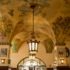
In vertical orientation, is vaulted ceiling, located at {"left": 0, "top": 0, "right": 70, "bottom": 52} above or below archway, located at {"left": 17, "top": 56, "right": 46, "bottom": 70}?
above

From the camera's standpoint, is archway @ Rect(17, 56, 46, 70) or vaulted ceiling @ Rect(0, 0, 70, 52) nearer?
Result: vaulted ceiling @ Rect(0, 0, 70, 52)

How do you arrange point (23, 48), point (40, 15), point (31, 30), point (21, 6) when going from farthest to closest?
point (23, 48) < point (31, 30) < point (40, 15) < point (21, 6)

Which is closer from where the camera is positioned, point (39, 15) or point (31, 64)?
point (39, 15)

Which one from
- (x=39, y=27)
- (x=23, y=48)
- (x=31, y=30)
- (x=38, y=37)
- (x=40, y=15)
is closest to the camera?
(x=40, y=15)

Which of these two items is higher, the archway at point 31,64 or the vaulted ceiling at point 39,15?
the vaulted ceiling at point 39,15

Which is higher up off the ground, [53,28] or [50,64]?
[53,28]

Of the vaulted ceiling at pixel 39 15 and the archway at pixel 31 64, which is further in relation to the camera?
the archway at pixel 31 64

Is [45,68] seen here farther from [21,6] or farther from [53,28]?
[21,6]

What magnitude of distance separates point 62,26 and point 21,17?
9.37ft

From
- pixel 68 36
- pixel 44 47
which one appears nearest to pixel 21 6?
pixel 68 36

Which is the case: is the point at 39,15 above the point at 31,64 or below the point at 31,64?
above

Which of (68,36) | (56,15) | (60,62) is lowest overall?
(60,62)

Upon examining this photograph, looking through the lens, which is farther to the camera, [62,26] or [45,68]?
[45,68]

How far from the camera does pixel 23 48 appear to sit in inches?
1114
